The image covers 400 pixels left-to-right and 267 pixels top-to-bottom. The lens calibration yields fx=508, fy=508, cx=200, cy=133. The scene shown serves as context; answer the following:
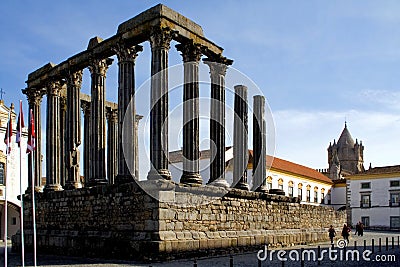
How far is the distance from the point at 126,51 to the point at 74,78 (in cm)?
421

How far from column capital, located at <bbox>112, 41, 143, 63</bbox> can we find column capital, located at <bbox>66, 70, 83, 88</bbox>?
12.2ft

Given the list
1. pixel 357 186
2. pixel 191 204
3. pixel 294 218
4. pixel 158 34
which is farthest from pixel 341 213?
pixel 357 186

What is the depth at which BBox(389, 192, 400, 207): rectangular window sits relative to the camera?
51.9 m

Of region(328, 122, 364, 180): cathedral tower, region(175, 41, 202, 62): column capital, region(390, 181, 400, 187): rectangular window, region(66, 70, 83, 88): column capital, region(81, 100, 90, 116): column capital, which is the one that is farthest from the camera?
region(328, 122, 364, 180): cathedral tower

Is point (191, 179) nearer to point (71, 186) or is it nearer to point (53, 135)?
point (71, 186)

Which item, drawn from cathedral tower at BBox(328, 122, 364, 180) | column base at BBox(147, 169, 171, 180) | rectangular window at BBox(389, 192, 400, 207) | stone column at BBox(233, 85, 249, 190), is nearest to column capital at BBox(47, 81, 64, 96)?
stone column at BBox(233, 85, 249, 190)

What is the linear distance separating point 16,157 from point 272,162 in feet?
84.7

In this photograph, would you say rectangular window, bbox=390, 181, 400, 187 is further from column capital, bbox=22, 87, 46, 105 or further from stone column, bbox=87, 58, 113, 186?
stone column, bbox=87, 58, 113, 186

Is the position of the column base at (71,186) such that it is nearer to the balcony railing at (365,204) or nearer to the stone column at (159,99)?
the stone column at (159,99)

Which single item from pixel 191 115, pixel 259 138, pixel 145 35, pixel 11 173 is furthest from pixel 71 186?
pixel 11 173

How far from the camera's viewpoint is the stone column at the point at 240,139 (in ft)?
70.6

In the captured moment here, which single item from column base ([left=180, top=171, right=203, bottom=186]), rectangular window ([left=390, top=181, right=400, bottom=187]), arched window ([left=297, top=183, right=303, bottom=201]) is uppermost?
column base ([left=180, top=171, right=203, bottom=186])

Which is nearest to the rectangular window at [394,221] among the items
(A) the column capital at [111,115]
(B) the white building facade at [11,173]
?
(A) the column capital at [111,115]

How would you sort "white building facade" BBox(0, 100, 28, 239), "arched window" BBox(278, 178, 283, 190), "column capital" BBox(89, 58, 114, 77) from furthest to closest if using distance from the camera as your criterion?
"arched window" BBox(278, 178, 283, 190) → "white building facade" BBox(0, 100, 28, 239) → "column capital" BBox(89, 58, 114, 77)
